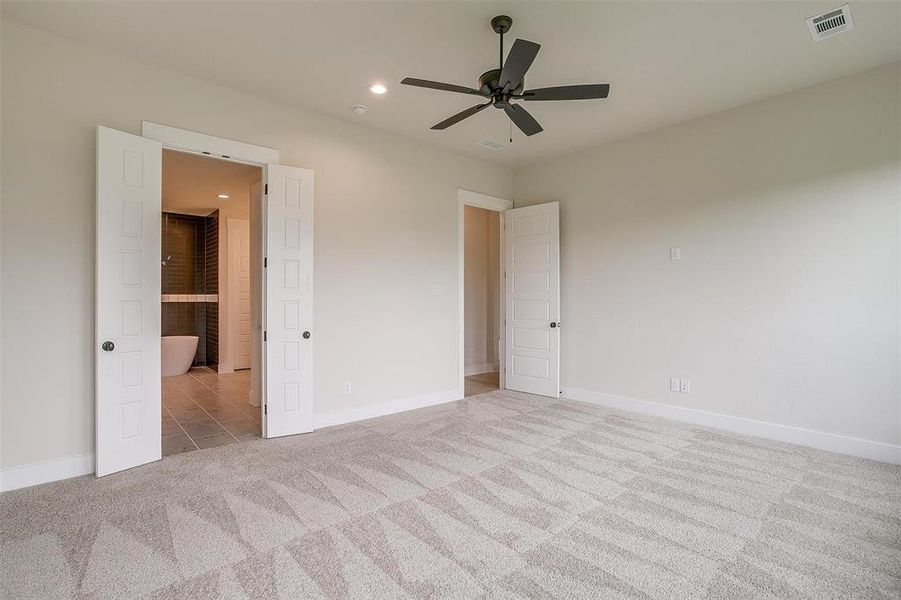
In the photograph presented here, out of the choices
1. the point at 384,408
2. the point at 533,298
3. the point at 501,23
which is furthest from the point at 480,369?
the point at 501,23

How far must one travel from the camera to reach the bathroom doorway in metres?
4.61

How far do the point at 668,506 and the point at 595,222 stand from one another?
10.8 feet

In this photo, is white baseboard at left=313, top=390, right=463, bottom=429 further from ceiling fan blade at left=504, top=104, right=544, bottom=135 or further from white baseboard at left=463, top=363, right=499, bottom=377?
ceiling fan blade at left=504, top=104, right=544, bottom=135

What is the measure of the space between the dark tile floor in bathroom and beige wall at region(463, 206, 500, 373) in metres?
3.36

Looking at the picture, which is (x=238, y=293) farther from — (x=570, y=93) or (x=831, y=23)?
(x=831, y=23)

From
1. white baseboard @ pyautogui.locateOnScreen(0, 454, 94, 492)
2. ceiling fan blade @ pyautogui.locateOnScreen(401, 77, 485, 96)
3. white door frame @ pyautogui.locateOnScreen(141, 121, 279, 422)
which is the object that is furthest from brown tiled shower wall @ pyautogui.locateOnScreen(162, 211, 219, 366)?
ceiling fan blade @ pyautogui.locateOnScreen(401, 77, 485, 96)

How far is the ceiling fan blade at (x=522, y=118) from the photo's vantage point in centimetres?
285

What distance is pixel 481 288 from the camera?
23.4 feet

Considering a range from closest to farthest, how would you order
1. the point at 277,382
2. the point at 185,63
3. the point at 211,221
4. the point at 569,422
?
the point at 185,63 < the point at 277,382 < the point at 569,422 < the point at 211,221

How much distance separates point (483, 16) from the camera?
103 inches

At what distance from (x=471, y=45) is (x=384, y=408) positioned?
338 cm

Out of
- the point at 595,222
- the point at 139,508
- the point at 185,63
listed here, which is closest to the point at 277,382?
the point at 139,508

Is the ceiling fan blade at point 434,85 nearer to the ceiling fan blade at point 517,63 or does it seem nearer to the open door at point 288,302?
the ceiling fan blade at point 517,63

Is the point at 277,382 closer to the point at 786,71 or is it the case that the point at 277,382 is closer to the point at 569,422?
the point at 569,422
